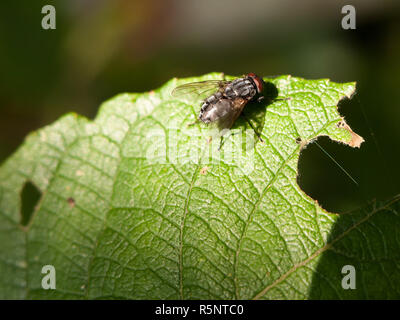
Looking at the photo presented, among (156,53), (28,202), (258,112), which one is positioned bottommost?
(28,202)

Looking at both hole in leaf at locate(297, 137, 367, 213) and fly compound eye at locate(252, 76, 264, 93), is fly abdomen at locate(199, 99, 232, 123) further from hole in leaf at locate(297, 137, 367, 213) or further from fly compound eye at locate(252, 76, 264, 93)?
hole in leaf at locate(297, 137, 367, 213)

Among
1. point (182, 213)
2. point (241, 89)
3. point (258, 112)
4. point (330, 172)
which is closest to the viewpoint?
point (182, 213)

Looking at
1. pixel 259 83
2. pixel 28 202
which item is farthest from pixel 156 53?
pixel 28 202

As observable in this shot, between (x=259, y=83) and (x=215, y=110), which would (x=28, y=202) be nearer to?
(x=215, y=110)
